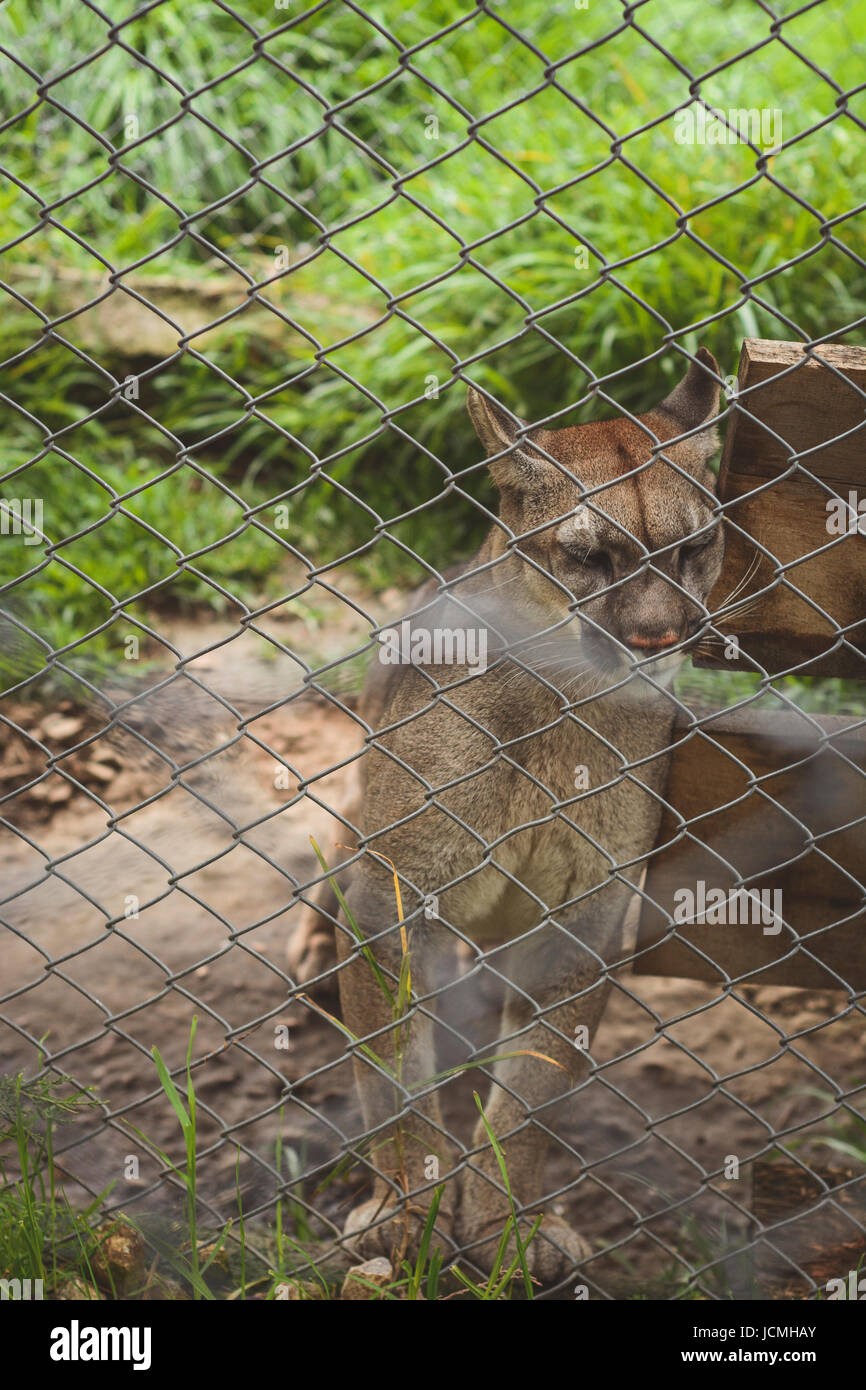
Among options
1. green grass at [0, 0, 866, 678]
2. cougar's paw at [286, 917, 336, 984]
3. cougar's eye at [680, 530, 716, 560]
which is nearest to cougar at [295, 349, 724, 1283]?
cougar's eye at [680, 530, 716, 560]

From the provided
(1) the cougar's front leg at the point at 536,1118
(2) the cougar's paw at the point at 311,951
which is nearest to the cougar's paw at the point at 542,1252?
(1) the cougar's front leg at the point at 536,1118

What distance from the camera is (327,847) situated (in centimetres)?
374

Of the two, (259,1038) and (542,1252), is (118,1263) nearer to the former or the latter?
(542,1252)

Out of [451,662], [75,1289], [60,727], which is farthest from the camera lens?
[60,727]

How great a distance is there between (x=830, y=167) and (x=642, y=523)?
3.70 m

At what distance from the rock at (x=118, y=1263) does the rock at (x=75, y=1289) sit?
0.03 metres

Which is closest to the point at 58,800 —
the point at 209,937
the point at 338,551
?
the point at 209,937

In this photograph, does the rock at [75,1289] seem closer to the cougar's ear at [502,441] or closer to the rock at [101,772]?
the cougar's ear at [502,441]

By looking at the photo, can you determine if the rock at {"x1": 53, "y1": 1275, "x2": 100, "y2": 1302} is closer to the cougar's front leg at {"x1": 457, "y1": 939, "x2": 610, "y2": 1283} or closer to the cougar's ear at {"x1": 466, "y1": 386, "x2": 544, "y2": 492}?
the cougar's front leg at {"x1": 457, "y1": 939, "x2": 610, "y2": 1283}

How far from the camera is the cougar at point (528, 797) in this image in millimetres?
2467

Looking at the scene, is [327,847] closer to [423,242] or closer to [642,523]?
[642,523]

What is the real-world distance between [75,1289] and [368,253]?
483 cm

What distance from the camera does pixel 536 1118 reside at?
2.75m

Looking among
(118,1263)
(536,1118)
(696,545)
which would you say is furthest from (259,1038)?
(696,545)
